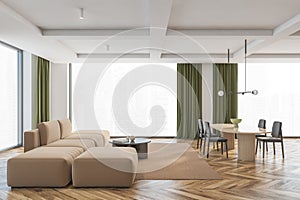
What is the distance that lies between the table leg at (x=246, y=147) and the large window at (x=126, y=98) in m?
3.49

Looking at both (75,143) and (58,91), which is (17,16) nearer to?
(75,143)

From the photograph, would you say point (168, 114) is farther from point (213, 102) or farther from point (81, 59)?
point (81, 59)

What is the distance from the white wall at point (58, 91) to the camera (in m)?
9.02

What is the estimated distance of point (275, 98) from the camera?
31.2 feet

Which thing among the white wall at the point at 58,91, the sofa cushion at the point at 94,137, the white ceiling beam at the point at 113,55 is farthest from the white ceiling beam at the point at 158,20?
the white wall at the point at 58,91

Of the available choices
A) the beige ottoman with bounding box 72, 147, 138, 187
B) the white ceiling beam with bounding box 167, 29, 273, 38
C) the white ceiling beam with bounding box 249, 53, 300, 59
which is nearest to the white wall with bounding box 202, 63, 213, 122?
the white ceiling beam with bounding box 249, 53, 300, 59

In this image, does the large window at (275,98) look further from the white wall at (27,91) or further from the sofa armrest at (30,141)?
the sofa armrest at (30,141)

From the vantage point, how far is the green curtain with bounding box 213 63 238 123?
9.36 metres

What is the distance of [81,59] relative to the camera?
8344 millimetres

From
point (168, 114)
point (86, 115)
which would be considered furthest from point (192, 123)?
point (86, 115)

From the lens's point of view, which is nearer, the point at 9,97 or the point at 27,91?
the point at 9,97

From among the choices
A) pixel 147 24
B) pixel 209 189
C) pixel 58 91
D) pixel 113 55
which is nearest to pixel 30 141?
pixel 147 24

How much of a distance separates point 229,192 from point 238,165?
5.46 feet

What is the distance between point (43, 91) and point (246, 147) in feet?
16.7
